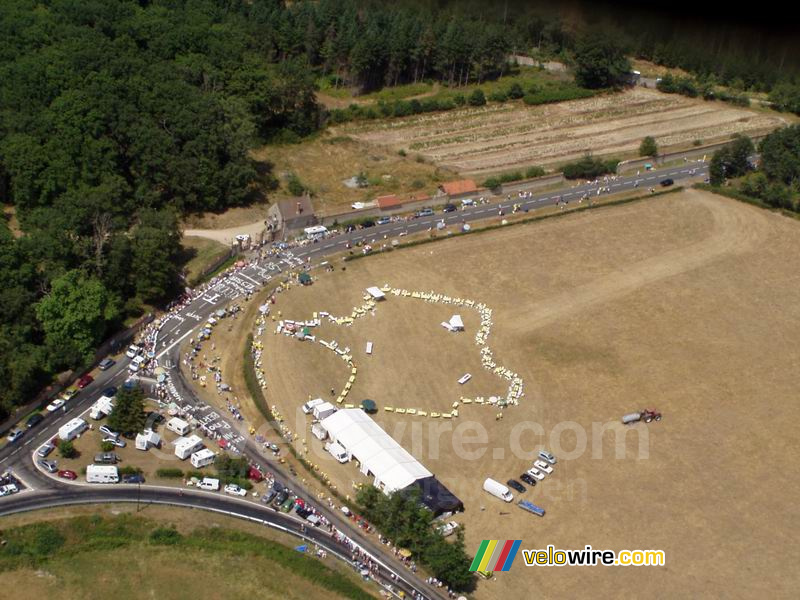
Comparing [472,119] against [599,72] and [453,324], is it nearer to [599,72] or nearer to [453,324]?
[599,72]

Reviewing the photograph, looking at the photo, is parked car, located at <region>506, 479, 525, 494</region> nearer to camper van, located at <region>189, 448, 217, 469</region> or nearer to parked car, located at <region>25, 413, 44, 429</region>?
camper van, located at <region>189, 448, 217, 469</region>

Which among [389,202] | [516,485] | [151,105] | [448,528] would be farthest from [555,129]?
[448,528]

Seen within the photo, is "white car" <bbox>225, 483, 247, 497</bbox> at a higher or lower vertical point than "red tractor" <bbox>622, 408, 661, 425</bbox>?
lower

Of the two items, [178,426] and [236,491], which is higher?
[178,426]

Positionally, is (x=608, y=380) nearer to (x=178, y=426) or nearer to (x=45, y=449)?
(x=178, y=426)

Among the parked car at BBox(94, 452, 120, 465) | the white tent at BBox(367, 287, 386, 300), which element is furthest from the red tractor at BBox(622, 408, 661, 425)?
the parked car at BBox(94, 452, 120, 465)

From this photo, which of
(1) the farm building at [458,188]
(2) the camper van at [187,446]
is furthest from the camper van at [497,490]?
(1) the farm building at [458,188]
